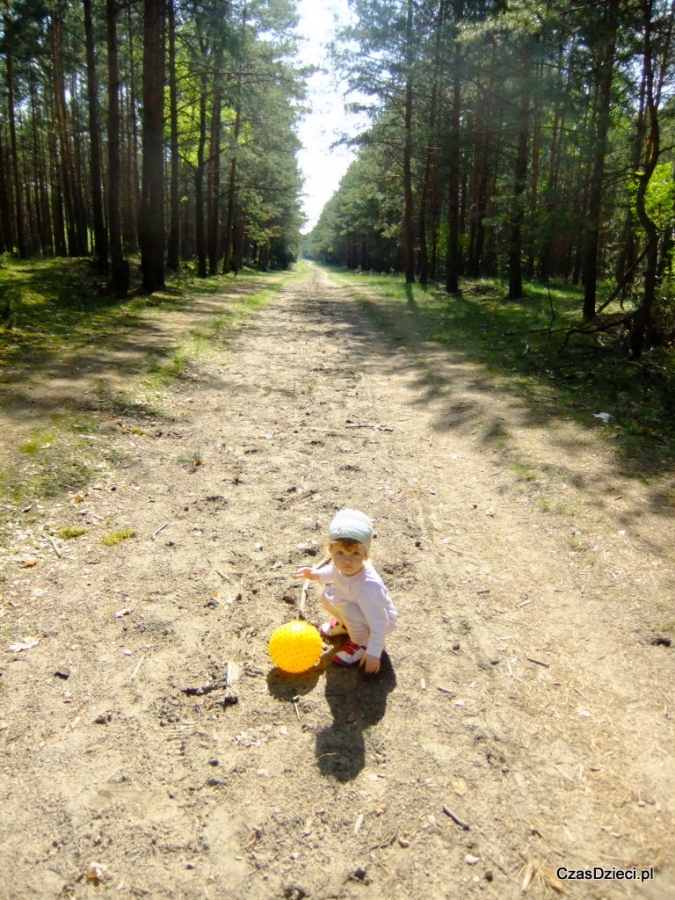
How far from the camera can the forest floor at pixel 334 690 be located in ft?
7.28

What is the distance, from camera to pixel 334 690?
3129mm

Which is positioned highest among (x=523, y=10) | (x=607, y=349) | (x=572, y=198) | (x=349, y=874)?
(x=523, y=10)

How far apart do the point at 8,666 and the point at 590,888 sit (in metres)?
2.93

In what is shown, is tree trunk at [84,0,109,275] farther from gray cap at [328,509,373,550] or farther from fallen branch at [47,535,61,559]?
gray cap at [328,509,373,550]

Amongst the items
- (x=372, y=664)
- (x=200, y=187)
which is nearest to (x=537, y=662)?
(x=372, y=664)

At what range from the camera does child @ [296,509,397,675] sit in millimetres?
3180

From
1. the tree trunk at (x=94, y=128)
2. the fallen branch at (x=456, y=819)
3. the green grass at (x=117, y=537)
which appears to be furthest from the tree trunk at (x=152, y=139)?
the fallen branch at (x=456, y=819)

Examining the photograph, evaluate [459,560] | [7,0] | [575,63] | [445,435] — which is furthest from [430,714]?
[7,0]

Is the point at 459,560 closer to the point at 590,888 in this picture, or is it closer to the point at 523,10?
the point at 590,888

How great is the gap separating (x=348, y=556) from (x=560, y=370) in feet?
26.0

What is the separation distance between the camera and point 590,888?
2.11 m

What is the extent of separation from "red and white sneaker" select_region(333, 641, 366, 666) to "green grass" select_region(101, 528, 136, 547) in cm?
204

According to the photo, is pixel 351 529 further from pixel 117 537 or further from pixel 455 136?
pixel 455 136

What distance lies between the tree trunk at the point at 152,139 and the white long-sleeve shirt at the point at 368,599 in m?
15.0
